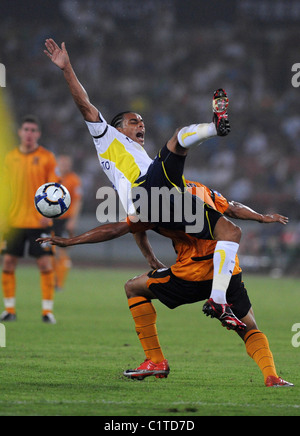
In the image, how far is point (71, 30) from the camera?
23562 millimetres

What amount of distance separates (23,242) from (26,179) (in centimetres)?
85

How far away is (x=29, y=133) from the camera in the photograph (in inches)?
377

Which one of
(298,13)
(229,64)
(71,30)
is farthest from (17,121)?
(298,13)

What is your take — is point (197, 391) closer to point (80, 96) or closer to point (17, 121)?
point (80, 96)

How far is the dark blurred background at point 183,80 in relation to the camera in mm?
21125

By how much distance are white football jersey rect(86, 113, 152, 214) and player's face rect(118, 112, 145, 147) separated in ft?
0.36

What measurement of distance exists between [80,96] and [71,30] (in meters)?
18.6

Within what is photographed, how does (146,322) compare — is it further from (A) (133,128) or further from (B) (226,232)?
(A) (133,128)

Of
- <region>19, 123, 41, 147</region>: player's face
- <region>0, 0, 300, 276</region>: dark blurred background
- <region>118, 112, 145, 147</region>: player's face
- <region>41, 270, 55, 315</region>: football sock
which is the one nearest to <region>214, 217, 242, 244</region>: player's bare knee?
<region>118, 112, 145, 147</region>: player's face

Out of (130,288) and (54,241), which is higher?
(54,241)

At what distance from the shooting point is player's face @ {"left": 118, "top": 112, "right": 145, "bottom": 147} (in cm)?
598

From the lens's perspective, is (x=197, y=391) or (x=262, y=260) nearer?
(x=197, y=391)

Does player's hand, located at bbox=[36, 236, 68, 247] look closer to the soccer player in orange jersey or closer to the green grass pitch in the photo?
the soccer player in orange jersey

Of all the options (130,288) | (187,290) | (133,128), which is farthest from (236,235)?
(133,128)
